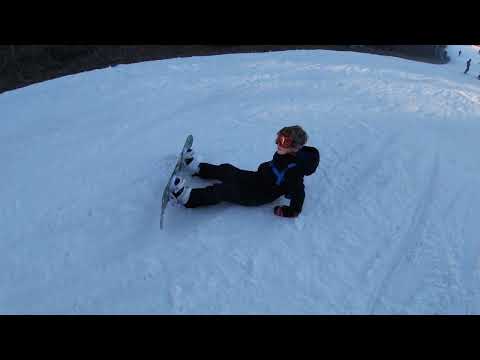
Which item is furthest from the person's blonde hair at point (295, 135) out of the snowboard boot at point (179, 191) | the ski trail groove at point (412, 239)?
the ski trail groove at point (412, 239)

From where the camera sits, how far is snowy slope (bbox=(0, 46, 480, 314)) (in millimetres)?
2771

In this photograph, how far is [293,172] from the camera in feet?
10.7

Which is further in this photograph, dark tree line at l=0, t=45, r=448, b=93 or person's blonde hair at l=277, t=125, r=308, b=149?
dark tree line at l=0, t=45, r=448, b=93

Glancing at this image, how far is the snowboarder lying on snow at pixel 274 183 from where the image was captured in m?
3.26

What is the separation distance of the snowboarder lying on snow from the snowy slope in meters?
0.15

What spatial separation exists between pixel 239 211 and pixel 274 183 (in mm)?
462

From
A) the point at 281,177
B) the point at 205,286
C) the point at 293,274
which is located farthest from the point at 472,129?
the point at 205,286

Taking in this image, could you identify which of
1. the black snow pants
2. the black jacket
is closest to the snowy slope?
the black snow pants

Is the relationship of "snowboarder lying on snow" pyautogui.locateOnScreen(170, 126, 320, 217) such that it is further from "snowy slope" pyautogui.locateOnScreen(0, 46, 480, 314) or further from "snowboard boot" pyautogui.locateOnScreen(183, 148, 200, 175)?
"snowboard boot" pyautogui.locateOnScreen(183, 148, 200, 175)

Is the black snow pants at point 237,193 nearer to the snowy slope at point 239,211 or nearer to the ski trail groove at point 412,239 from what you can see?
the snowy slope at point 239,211
